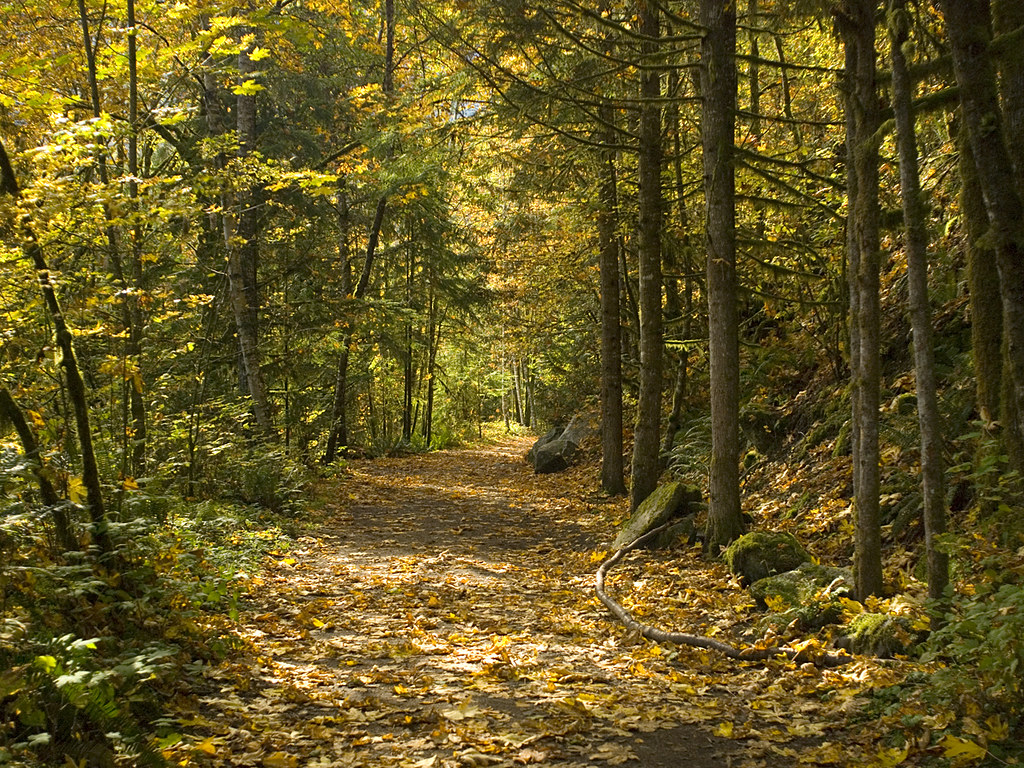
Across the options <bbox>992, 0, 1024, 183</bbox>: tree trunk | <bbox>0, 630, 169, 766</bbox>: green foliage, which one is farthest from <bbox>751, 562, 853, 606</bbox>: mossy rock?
<bbox>0, 630, 169, 766</bbox>: green foliage

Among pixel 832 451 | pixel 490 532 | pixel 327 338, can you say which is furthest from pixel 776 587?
pixel 327 338

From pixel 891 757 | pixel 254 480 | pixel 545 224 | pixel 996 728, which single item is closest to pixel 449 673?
pixel 891 757

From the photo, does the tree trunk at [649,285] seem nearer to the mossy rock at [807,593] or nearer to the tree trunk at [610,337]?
the tree trunk at [610,337]

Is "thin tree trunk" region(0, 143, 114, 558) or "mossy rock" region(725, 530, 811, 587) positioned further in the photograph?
"mossy rock" region(725, 530, 811, 587)

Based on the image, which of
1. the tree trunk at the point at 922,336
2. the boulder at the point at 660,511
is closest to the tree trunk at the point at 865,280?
the tree trunk at the point at 922,336

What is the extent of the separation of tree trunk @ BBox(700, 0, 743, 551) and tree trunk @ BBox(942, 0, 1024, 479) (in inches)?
119

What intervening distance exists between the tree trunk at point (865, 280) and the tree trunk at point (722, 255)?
7.72 feet

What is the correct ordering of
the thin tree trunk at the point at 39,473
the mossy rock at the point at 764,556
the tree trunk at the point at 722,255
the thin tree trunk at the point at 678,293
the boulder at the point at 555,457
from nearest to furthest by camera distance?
the thin tree trunk at the point at 39,473 < the mossy rock at the point at 764,556 < the tree trunk at the point at 722,255 < the thin tree trunk at the point at 678,293 < the boulder at the point at 555,457

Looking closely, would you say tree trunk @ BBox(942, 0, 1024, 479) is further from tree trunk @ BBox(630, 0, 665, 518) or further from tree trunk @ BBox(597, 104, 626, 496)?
tree trunk @ BBox(597, 104, 626, 496)

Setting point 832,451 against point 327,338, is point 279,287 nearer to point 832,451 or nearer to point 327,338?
point 327,338

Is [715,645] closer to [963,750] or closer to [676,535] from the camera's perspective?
[963,750]

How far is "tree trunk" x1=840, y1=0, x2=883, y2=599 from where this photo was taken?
17.3 ft

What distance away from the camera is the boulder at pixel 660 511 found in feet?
29.6

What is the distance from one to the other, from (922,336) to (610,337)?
25.9ft
